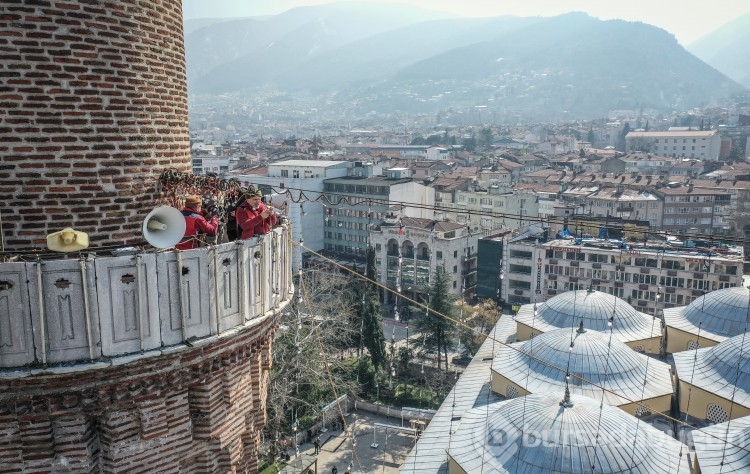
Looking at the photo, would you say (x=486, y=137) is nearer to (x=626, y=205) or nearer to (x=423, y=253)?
(x=626, y=205)

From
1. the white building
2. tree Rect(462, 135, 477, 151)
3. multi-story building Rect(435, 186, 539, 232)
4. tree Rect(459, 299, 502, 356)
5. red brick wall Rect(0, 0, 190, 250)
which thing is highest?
red brick wall Rect(0, 0, 190, 250)

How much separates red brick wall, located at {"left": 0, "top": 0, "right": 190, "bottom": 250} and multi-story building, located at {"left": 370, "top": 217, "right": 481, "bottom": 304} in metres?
49.6

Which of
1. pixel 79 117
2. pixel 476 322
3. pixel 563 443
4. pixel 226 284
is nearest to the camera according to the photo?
pixel 79 117

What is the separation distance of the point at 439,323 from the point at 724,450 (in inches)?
1005

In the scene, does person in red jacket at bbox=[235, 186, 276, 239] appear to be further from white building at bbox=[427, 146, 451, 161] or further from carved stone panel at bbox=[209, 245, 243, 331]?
white building at bbox=[427, 146, 451, 161]

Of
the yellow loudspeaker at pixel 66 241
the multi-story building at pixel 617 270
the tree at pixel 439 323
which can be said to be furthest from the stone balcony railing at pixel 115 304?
the multi-story building at pixel 617 270

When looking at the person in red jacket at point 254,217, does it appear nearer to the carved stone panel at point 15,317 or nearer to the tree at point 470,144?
the carved stone panel at point 15,317

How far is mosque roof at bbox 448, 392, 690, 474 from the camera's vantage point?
1920 centimetres

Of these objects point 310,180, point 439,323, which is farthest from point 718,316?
point 310,180

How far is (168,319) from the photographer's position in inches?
261

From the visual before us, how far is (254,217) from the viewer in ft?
28.1

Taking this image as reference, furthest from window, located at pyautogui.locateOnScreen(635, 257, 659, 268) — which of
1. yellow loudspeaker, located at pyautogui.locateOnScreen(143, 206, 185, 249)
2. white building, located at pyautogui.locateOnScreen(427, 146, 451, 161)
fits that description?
white building, located at pyautogui.locateOnScreen(427, 146, 451, 161)

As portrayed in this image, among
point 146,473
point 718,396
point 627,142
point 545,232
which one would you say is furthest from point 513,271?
point 627,142

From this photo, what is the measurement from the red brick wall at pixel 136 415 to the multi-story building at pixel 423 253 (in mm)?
48631
